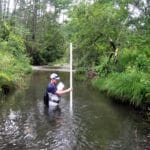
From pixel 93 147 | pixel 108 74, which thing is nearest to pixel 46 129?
pixel 93 147

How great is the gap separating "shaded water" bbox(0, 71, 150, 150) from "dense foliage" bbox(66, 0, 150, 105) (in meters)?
1.23

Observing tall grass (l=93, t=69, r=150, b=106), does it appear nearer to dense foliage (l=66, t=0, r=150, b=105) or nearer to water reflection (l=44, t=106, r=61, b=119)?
dense foliage (l=66, t=0, r=150, b=105)

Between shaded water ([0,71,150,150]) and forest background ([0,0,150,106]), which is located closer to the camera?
shaded water ([0,71,150,150])

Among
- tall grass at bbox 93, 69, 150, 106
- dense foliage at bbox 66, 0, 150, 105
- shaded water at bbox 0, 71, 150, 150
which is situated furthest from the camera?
dense foliage at bbox 66, 0, 150, 105

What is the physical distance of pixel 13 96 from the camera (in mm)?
20359

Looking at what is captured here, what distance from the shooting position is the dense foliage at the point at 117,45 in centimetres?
1796

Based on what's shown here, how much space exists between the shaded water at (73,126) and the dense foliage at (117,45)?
1231mm

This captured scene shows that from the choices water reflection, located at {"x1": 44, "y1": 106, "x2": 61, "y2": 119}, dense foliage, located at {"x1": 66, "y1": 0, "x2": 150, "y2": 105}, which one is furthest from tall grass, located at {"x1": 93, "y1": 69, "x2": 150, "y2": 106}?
water reflection, located at {"x1": 44, "y1": 106, "x2": 61, "y2": 119}

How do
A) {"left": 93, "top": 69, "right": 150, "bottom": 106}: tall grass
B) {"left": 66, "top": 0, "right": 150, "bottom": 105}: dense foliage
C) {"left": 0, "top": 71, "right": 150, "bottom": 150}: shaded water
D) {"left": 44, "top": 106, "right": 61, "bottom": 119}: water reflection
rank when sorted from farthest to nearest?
{"left": 66, "top": 0, "right": 150, "bottom": 105}: dense foliage < {"left": 93, "top": 69, "right": 150, "bottom": 106}: tall grass < {"left": 44, "top": 106, "right": 61, "bottom": 119}: water reflection < {"left": 0, "top": 71, "right": 150, "bottom": 150}: shaded water

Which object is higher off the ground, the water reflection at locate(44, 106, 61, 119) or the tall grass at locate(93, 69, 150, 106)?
the tall grass at locate(93, 69, 150, 106)

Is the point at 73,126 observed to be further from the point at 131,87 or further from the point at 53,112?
the point at 131,87

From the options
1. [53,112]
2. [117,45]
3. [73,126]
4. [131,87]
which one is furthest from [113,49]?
[73,126]

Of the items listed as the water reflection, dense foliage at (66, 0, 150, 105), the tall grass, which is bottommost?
the water reflection

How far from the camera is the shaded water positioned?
437 inches
